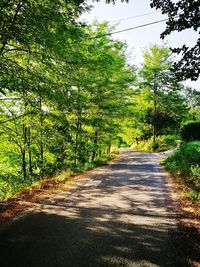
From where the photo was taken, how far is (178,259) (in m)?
4.02

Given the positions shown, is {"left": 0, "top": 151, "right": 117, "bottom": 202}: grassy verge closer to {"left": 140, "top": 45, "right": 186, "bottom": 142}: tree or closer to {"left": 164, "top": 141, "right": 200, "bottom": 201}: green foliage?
{"left": 164, "top": 141, "right": 200, "bottom": 201}: green foliage

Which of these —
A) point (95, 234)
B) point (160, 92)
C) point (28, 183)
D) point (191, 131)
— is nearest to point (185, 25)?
point (95, 234)

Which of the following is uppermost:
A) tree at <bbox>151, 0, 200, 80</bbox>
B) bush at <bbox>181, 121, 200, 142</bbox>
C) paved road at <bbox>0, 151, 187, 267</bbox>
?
tree at <bbox>151, 0, 200, 80</bbox>

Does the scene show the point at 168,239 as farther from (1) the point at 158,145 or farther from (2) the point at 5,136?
(1) the point at 158,145

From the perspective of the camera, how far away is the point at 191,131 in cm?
1889

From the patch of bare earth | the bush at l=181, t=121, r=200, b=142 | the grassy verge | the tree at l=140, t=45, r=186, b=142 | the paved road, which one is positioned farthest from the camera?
the tree at l=140, t=45, r=186, b=142

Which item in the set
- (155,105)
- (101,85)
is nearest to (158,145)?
(155,105)

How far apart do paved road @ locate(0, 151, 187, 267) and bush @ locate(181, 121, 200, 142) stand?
11.5 m

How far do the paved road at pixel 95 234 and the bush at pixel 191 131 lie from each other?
11549 mm

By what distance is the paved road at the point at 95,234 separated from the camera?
3943mm

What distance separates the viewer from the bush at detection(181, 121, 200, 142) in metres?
18.4

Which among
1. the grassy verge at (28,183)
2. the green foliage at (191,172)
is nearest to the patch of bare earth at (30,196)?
the grassy verge at (28,183)

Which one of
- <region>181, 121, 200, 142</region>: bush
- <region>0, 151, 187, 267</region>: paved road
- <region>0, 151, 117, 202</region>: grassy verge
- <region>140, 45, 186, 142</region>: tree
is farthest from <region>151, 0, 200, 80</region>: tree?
<region>140, 45, 186, 142</region>: tree

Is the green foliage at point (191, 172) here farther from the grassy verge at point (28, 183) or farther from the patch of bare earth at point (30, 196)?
the grassy verge at point (28, 183)
